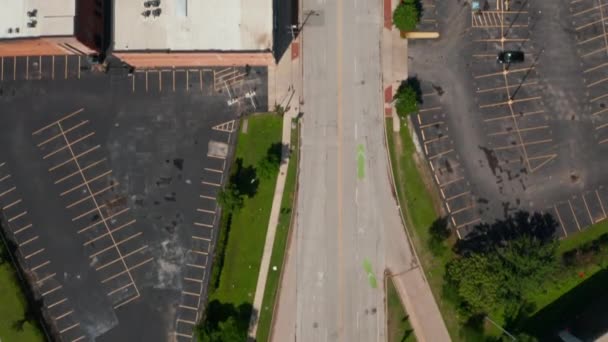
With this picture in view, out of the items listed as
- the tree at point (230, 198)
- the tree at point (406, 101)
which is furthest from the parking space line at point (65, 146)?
the tree at point (406, 101)

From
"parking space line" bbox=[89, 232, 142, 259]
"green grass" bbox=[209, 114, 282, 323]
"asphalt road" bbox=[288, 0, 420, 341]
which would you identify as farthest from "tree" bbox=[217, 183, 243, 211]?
"parking space line" bbox=[89, 232, 142, 259]

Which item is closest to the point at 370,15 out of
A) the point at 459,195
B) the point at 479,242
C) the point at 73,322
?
the point at 459,195

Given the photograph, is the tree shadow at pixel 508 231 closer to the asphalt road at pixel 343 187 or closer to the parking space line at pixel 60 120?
the asphalt road at pixel 343 187

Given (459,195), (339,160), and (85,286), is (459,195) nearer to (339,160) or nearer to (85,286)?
(339,160)

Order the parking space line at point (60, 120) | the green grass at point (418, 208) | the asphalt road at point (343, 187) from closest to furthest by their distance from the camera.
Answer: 1. the asphalt road at point (343, 187)
2. the green grass at point (418, 208)
3. the parking space line at point (60, 120)

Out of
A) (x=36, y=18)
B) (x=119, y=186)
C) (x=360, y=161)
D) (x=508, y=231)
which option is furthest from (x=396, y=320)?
(x=36, y=18)

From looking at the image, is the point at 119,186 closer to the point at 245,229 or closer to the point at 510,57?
the point at 245,229

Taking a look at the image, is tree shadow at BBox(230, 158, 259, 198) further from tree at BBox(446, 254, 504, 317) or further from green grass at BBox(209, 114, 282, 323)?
tree at BBox(446, 254, 504, 317)
